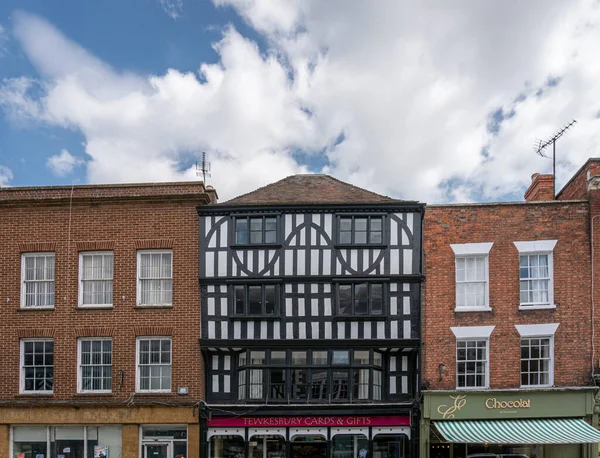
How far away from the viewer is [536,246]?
12.9 m

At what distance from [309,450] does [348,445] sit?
118 cm

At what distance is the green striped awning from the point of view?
11484 mm

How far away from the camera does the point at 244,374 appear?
13.2 m

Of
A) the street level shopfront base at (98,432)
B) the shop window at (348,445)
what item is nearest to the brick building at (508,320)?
the shop window at (348,445)

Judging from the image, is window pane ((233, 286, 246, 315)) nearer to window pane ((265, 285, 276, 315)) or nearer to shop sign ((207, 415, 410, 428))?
window pane ((265, 285, 276, 315))

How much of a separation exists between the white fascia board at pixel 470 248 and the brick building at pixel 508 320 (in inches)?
1.1

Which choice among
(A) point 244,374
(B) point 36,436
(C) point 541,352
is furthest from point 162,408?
(C) point 541,352

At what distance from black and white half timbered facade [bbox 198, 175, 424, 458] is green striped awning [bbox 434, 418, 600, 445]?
1.32 m

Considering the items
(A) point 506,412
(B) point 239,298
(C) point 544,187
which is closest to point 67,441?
(B) point 239,298

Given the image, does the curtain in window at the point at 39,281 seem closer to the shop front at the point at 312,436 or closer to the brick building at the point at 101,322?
the brick building at the point at 101,322

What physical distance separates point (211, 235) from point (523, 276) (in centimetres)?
952

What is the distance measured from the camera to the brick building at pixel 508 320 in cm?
1251

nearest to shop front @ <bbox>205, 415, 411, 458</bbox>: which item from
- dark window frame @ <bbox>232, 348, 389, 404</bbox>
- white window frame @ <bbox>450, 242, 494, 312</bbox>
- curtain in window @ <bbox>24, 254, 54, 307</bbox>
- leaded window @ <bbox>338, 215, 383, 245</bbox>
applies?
dark window frame @ <bbox>232, 348, 389, 404</bbox>

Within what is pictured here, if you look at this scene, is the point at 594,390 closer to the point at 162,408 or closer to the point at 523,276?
the point at 523,276
